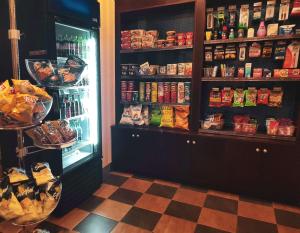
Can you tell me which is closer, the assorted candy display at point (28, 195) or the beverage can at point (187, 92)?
the assorted candy display at point (28, 195)

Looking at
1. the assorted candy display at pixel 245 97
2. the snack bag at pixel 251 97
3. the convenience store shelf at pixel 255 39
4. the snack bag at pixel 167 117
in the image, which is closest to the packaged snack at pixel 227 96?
the assorted candy display at pixel 245 97

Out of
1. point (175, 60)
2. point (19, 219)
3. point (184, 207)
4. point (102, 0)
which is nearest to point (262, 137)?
point (184, 207)

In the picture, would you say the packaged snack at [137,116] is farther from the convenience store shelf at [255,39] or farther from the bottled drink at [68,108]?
the convenience store shelf at [255,39]

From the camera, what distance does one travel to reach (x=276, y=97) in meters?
2.28

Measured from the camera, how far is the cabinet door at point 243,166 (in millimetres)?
2271

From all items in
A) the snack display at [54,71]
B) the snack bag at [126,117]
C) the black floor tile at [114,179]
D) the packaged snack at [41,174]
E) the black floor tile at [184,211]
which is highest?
the snack display at [54,71]

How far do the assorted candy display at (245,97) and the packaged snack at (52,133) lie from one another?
166 centimetres

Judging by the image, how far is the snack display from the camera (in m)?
1.41

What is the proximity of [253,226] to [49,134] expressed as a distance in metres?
1.82

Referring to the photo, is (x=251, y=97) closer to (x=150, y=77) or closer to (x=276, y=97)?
(x=276, y=97)

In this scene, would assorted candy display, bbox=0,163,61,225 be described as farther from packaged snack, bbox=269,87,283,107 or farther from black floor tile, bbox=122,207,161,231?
packaged snack, bbox=269,87,283,107

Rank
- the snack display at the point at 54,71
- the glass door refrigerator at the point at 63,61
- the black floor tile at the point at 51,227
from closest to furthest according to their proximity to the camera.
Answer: the snack display at the point at 54,71 → the glass door refrigerator at the point at 63,61 → the black floor tile at the point at 51,227

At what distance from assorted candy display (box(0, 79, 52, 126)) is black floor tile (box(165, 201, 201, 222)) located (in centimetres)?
149

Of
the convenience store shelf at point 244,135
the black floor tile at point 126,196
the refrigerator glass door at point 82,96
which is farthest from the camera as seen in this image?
the black floor tile at point 126,196
